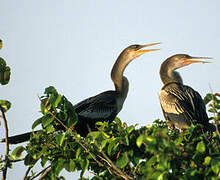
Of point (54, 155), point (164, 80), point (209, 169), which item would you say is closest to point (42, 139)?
point (54, 155)

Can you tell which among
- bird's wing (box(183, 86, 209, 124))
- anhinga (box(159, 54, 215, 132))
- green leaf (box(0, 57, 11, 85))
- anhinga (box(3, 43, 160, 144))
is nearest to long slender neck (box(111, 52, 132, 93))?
anhinga (box(3, 43, 160, 144))

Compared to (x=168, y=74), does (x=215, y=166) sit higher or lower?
higher

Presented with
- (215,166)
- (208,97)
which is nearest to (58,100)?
(215,166)

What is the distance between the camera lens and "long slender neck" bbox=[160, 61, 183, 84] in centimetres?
691

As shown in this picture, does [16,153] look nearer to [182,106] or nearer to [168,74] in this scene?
[182,106]

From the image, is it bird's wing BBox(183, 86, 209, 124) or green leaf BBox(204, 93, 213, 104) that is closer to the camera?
green leaf BBox(204, 93, 213, 104)

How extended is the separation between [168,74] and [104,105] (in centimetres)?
179

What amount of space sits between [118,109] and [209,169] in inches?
163

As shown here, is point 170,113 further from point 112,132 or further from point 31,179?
point 31,179

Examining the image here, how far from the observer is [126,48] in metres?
7.45

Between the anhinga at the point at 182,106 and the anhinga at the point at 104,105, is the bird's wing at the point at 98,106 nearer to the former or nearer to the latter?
the anhinga at the point at 104,105

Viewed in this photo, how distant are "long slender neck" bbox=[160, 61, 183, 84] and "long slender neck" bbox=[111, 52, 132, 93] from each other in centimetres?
79

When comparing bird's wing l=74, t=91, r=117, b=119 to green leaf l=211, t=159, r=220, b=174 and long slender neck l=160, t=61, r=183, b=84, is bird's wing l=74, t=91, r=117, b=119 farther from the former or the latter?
green leaf l=211, t=159, r=220, b=174

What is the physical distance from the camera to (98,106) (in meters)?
5.97
